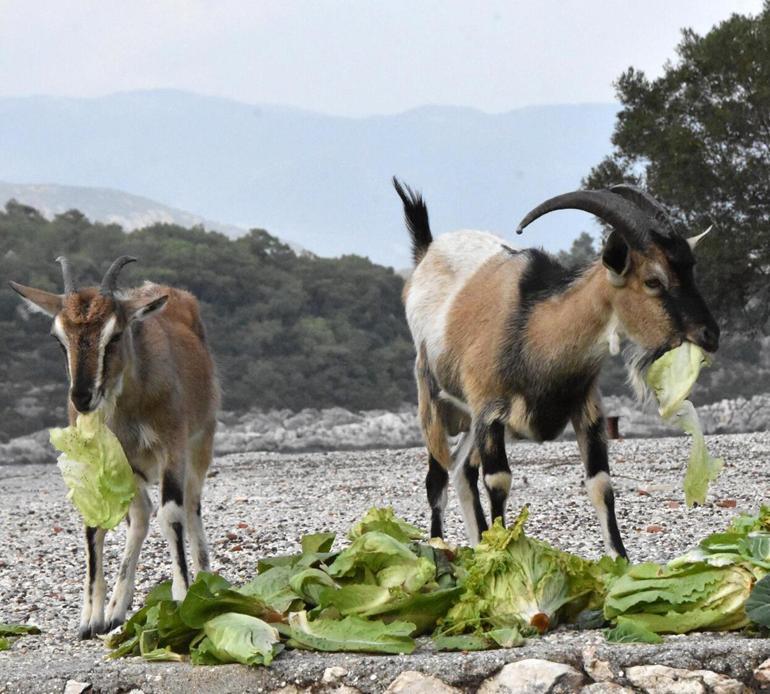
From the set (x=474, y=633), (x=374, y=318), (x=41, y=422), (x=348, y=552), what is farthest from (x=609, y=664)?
(x=374, y=318)

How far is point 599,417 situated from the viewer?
8203mm

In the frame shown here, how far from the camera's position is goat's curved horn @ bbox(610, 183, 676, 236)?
7523mm

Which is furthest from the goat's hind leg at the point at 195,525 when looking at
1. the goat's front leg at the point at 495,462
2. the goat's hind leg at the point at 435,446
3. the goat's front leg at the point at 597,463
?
the goat's front leg at the point at 597,463

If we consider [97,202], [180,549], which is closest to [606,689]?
[180,549]

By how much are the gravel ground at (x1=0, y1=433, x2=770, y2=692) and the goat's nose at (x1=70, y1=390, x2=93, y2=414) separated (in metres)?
1.39

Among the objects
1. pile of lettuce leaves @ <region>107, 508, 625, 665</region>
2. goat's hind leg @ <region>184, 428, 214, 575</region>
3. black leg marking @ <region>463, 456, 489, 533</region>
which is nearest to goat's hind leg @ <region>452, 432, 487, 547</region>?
black leg marking @ <region>463, 456, 489, 533</region>

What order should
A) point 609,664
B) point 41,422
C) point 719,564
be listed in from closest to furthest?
point 609,664 < point 719,564 < point 41,422

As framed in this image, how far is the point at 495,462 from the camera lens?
8.22 m

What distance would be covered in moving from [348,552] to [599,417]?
2.29 meters

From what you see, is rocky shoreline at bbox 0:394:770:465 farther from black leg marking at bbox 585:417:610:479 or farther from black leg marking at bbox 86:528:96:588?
black leg marking at bbox 86:528:96:588

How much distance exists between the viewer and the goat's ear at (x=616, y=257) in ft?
24.9

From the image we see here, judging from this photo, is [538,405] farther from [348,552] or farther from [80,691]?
[80,691]

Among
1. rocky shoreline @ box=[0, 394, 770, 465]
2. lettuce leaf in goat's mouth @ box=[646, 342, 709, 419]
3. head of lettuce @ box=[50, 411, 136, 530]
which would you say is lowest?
rocky shoreline @ box=[0, 394, 770, 465]

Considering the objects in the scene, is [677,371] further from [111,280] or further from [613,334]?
[111,280]
